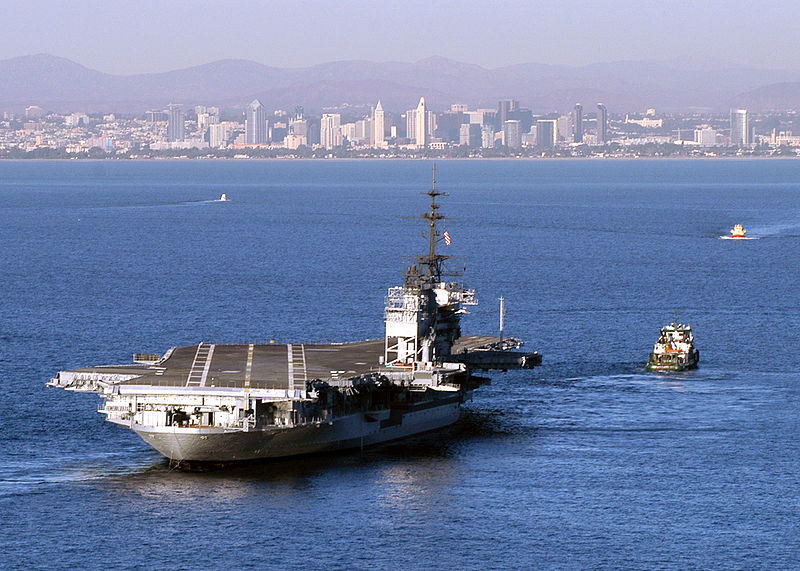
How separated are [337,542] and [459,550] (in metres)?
4.41

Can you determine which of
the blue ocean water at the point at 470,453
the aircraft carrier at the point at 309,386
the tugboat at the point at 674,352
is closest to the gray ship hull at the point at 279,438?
the aircraft carrier at the point at 309,386

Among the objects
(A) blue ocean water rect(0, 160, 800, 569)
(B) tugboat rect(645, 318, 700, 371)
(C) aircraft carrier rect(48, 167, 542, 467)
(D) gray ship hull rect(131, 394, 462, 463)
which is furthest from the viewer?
(B) tugboat rect(645, 318, 700, 371)

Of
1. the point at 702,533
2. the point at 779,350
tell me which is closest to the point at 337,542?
the point at 702,533

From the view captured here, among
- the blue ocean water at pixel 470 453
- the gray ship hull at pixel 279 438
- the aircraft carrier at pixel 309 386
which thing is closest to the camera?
the blue ocean water at pixel 470 453

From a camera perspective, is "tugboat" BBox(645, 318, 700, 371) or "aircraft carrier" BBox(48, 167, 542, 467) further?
"tugboat" BBox(645, 318, 700, 371)

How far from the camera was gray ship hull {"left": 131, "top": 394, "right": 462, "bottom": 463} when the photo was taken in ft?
214

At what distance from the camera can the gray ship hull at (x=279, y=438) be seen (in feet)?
214

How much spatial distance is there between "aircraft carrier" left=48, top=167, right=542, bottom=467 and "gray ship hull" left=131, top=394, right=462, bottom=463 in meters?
0.05

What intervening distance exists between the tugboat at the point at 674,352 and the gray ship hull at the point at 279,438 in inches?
811

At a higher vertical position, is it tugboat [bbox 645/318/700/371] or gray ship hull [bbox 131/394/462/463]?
tugboat [bbox 645/318/700/371]

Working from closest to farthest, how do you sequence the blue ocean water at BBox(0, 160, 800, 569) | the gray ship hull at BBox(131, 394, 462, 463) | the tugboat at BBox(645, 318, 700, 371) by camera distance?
the blue ocean water at BBox(0, 160, 800, 569), the gray ship hull at BBox(131, 394, 462, 463), the tugboat at BBox(645, 318, 700, 371)

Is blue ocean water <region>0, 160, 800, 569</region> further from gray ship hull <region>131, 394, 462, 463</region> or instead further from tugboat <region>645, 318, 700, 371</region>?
tugboat <region>645, 318, 700, 371</region>

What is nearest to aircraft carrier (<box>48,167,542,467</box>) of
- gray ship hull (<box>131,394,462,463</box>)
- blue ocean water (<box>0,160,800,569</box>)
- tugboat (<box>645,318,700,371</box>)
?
gray ship hull (<box>131,394,462,463</box>)

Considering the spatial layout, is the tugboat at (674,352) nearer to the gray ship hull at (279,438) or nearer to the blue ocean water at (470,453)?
the blue ocean water at (470,453)
